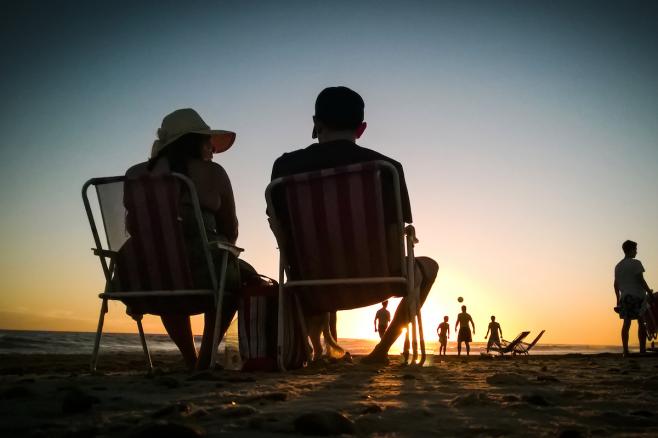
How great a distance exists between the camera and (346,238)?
3531mm

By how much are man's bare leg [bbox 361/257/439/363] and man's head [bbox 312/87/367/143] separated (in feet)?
3.37

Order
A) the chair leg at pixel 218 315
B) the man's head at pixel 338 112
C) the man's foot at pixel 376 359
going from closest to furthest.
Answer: the chair leg at pixel 218 315
the man's head at pixel 338 112
the man's foot at pixel 376 359

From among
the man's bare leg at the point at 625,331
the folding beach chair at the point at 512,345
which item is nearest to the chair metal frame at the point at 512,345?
the folding beach chair at the point at 512,345

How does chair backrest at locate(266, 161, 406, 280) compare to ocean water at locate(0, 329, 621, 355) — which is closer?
chair backrest at locate(266, 161, 406, 280)

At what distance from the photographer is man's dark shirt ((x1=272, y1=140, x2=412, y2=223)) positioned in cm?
371

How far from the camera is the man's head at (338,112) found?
12.7 feet

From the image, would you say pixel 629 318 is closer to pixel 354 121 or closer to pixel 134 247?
pixel 354 121

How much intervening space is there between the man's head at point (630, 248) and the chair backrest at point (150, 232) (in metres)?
7.84

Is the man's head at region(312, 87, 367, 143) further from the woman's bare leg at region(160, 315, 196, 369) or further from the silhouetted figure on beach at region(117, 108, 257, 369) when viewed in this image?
the woman's bare leg at region(160, 315, 196, 369)

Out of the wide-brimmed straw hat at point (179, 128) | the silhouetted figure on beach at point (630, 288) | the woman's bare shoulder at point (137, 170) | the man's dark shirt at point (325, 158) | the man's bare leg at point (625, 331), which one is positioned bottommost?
the man's bare leg at point (625, 331)

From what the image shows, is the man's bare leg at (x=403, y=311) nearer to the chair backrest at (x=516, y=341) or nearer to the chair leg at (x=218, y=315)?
the chair leg at (x=218, y=315)

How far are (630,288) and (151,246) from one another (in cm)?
824

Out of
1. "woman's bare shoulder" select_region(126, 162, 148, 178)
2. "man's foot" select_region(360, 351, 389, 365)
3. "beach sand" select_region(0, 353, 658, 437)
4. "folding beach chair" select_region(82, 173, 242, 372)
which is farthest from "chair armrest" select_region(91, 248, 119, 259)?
"man's foot" select_region(360, 351, 389, 365)

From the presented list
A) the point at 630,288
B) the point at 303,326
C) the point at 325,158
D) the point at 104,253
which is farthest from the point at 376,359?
the point at 630,288
